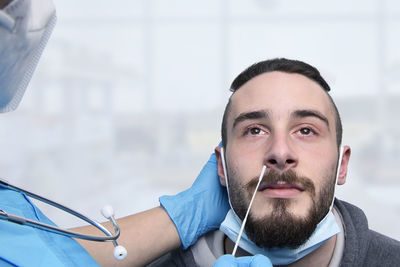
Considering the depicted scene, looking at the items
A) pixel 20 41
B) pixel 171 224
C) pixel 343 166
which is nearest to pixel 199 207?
pixel 171 224

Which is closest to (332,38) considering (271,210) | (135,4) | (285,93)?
(285,93)

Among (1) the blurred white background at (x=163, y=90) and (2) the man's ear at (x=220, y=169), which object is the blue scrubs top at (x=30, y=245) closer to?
(2) the man's ear at (x=220, y=169)

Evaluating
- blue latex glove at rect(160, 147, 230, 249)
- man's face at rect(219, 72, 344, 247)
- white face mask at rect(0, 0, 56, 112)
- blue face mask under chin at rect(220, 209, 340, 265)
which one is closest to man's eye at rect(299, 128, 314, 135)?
man's face at rect(219, 72, 344, 247)

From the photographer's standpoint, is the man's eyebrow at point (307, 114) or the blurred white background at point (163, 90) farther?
the blurred white background at point (163, 90)

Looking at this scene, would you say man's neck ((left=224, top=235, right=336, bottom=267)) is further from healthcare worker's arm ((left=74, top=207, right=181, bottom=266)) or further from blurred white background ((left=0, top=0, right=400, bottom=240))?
blurred white background ((left=0, top=0, right=400, bottom=240))

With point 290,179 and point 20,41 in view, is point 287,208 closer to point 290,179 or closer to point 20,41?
point 290,179

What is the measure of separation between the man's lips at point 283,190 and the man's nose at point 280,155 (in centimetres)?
4

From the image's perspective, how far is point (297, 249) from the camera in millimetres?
935

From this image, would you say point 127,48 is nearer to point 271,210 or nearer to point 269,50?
point 269,50

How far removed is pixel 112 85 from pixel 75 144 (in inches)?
12.5

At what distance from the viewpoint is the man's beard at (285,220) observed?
0.91 m

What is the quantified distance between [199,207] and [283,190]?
0.28 meters

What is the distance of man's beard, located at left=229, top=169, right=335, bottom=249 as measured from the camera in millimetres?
906

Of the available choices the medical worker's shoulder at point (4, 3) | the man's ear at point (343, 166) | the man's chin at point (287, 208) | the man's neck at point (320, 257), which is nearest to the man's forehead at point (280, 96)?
the man's ear at point (343, 166)
